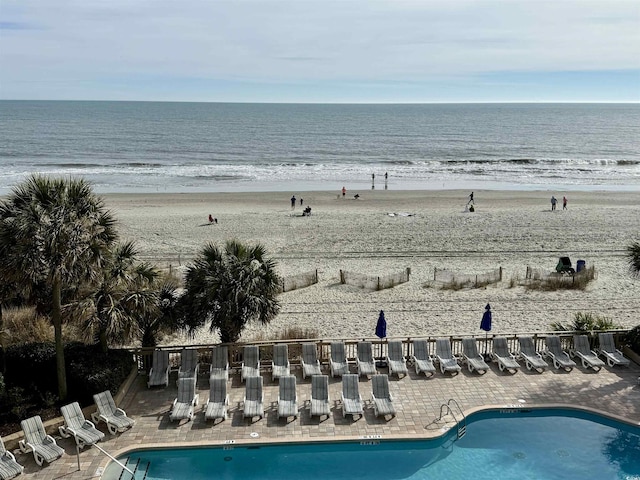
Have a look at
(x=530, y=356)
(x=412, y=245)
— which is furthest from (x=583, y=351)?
(x=412, y=245)

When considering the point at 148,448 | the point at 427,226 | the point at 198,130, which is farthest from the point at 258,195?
the point at 198,130

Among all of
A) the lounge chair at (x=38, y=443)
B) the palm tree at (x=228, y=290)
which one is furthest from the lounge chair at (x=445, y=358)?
the lounge chair at (x=38, y=443)

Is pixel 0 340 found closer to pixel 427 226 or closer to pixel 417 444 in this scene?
pixel 417 444

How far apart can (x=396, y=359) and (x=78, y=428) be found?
7.90 meters

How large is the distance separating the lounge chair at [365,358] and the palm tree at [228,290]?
2.53 m

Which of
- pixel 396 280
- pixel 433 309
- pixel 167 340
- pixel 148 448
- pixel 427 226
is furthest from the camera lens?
pixel 427 226

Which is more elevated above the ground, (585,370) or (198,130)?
(198,130)

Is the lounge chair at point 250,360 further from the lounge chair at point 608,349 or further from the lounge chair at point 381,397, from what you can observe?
the lounge chair at point 608,349

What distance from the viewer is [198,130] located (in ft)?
385

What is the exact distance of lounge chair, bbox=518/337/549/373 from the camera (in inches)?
606

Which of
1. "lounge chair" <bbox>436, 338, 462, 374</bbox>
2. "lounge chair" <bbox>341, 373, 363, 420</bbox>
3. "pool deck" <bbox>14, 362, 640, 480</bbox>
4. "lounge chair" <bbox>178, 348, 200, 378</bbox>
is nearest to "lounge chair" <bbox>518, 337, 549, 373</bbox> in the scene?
"pool deck" <bbox>14, 362, 640, 480</bbox>

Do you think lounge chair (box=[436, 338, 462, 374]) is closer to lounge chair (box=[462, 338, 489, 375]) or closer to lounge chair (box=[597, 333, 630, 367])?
lounge chair (box=[462, 338, 489, 375])

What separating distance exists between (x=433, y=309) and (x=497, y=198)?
28761mm

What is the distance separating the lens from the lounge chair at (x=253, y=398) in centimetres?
1305
